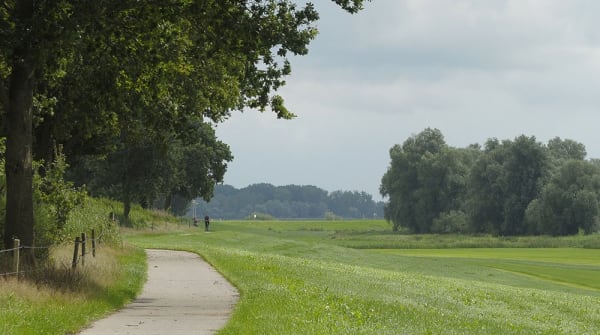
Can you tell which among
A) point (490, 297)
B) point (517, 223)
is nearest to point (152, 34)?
point (490, 297)

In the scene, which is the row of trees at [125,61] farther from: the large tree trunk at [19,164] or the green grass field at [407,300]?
the green grass field at [407,300]

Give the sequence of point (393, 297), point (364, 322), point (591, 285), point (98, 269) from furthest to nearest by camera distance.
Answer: point (591, 285) → point (393, 297) → point (98, 269) → point (364, 322)

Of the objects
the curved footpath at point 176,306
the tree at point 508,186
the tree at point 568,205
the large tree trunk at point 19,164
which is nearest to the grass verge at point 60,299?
the curved footpath at point 176,306

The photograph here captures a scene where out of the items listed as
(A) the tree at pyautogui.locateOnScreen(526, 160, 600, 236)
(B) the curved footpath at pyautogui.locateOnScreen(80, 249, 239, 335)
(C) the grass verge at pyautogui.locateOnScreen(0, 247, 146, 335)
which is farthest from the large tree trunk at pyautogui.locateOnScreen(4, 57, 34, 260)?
(A) the tree at pyautogui.locateOnScreen(526, 160, 600, 236)

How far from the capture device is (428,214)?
495ft

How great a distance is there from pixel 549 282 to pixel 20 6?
37163mm

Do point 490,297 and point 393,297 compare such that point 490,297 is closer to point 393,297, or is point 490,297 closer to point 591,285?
point 393,297

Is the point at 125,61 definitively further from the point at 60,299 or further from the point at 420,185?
the point at 420,185

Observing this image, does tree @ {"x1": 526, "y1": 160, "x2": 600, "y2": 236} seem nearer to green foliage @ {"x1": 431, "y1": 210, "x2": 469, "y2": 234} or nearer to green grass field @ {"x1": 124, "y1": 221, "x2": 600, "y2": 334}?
green foliage @ {"x1": 431, "y1": 210, "x2": 469, "y2": 234}

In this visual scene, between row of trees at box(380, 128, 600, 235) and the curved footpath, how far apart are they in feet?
294

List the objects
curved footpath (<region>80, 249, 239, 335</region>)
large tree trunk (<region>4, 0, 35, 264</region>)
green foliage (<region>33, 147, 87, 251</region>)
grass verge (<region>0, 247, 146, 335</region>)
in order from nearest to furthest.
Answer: grass verge (<region>0, 247, 146, 335</region>) < curved footpath (<region>80, 249, 239, 335</region>) < large tree trunk (<region>4, 0, 35, 264</region>) < green foliage (<region>33, 147, 87, 251</region>)

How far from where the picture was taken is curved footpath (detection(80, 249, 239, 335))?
17.4m

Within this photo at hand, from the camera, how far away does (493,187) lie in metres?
134

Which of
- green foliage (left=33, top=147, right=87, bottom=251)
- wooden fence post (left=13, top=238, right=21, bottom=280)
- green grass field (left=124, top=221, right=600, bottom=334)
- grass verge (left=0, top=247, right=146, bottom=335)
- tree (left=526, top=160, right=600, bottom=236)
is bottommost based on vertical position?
green grass field (left=124, top=221, right=600, bottom=334)
